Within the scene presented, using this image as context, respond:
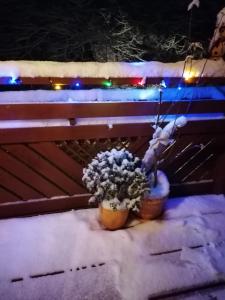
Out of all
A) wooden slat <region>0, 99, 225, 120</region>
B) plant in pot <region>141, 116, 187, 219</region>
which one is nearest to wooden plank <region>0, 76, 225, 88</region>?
wooden slat <region>0, 99, 225, 120</region>

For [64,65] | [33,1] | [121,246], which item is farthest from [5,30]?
[121,246]

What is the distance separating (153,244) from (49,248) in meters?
1.06

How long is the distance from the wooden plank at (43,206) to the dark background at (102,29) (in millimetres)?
1555

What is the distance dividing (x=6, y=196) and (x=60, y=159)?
707mm

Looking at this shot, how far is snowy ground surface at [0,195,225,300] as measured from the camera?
2.89 metres

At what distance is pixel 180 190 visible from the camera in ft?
A: 13.5

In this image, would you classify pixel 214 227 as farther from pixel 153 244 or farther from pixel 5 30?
pixel 5 30

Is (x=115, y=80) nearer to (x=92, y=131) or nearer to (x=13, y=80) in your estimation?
(x=92, y=131)

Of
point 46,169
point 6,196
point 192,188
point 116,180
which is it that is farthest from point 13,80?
point 192,188

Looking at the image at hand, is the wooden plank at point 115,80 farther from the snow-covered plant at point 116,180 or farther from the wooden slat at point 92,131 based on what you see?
the snow-covered plant at point 116,180

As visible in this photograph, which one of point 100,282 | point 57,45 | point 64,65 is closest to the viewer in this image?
point 100,282

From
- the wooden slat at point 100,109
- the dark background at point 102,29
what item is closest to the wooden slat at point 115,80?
the wooden slat at point 100,109

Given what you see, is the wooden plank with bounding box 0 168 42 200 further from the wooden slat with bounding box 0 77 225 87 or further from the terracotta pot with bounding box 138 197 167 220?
the terracotta pot with bounding box 138 197 167 220

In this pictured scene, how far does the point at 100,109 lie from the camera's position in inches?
129
